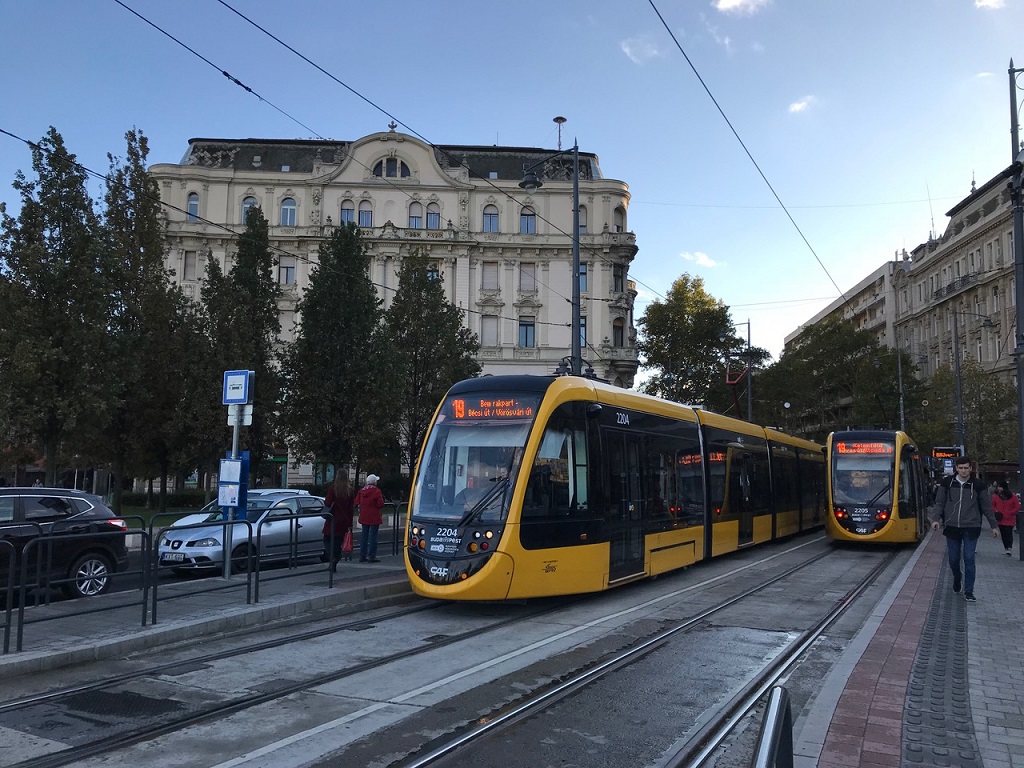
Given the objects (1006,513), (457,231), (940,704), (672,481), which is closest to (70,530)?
(672,481)

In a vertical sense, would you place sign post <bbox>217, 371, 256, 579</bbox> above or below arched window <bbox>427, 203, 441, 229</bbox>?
below

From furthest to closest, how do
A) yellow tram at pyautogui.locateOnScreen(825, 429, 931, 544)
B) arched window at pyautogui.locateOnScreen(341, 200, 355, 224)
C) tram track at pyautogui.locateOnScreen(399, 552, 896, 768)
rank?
arched window at pyautogui.locateOnScreen(341, 200, 355, 224)
yellow tram at pyautogui.locateOnScreen(825, 429, 931, 544)
tram track at pyautogui.locateOnScreen(399, 552, 896, 768)

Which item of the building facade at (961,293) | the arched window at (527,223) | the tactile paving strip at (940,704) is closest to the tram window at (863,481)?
the tactile paving strip at (940,704)

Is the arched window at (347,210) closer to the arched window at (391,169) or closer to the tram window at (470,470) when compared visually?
the arched window at (391,169)

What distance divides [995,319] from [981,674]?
57.7 metres

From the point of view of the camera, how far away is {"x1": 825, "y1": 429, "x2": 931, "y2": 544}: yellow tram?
65.3ft

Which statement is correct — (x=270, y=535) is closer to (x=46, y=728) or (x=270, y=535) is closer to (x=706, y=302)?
(x=46, y=728)

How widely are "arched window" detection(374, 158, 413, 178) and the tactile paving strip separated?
151 ft

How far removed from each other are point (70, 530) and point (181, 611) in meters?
2.77

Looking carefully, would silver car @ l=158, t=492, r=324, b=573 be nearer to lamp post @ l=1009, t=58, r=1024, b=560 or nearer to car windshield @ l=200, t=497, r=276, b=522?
car windshield @ l=200, t=497, r=276, b=522

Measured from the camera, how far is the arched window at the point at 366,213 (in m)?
51.4

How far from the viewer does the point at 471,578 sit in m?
9.88

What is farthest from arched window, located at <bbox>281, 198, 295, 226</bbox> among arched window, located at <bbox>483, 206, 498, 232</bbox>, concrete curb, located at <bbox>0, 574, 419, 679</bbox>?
concrete curb, located at <bbox>0, 574, 419, 679</bbox>

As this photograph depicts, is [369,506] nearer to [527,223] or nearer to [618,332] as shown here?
[618,332]
